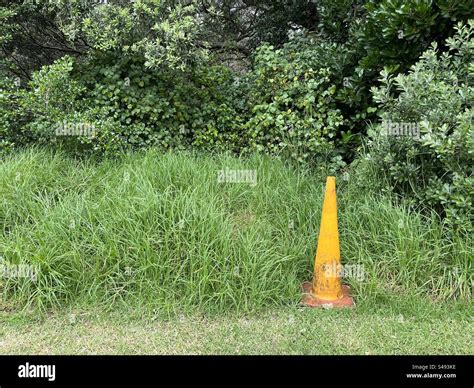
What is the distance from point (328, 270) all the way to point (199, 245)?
113cm

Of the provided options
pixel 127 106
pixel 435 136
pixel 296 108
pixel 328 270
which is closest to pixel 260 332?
pixel 328 270

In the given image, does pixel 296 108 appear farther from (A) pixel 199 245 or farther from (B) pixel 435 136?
(A) pixel 199 245

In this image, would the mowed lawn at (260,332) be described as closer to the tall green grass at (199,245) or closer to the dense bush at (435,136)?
the tall green grass at (199,245)

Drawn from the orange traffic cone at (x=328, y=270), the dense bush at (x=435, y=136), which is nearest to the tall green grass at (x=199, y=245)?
the orange traffic cone at (x=328, y=270)

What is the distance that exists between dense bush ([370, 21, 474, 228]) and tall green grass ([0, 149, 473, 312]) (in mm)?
270

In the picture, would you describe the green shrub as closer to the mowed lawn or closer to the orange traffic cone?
the orange traffic cone

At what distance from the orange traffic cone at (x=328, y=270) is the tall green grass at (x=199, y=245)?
127mm

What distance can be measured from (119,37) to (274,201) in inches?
113

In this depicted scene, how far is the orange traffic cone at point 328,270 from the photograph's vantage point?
148 inches

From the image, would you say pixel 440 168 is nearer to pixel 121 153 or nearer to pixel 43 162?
pixel 121 153

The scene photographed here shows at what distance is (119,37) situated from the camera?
5.46 meters

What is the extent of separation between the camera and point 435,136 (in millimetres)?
3855

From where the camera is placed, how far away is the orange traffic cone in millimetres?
3748

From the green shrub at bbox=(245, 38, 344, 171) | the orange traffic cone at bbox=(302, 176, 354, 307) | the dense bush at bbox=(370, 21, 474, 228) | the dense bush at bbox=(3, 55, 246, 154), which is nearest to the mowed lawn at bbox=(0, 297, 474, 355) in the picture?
the orange traffic cone at bbox=(302, 176, 354, 307)
